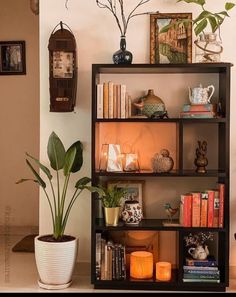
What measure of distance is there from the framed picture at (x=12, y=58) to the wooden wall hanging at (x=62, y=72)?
1749 mm

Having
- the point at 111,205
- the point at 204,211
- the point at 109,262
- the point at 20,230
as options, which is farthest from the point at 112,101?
the point at 20,230

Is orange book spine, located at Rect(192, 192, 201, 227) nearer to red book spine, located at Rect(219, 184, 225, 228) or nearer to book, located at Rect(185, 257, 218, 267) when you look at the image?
red book spine, located at Rect(219, 184, 225, 228)

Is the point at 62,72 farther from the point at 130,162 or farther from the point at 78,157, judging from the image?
the point at 130,162

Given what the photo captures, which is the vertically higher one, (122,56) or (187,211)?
(122,56)

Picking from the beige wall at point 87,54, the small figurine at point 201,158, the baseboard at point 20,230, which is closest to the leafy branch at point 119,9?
the beige wall at point 87,54

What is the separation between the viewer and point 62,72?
3.50 metres

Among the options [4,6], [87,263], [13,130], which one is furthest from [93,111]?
[4,6]

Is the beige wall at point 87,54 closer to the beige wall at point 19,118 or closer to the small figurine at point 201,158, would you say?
the small figurine at point 201,158

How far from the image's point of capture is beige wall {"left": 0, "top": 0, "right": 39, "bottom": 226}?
5.18 metres

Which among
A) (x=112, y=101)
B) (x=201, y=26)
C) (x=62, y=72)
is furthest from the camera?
(x=62, y=72)

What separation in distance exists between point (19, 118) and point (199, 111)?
8.01 ft

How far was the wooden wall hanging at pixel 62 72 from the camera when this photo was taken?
3496mm

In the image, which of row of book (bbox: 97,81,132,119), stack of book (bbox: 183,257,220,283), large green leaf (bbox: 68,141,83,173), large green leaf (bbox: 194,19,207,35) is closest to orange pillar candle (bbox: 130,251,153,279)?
stack of book (bbox: 183,257,220,283)

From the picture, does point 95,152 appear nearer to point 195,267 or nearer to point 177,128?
point 177,128
